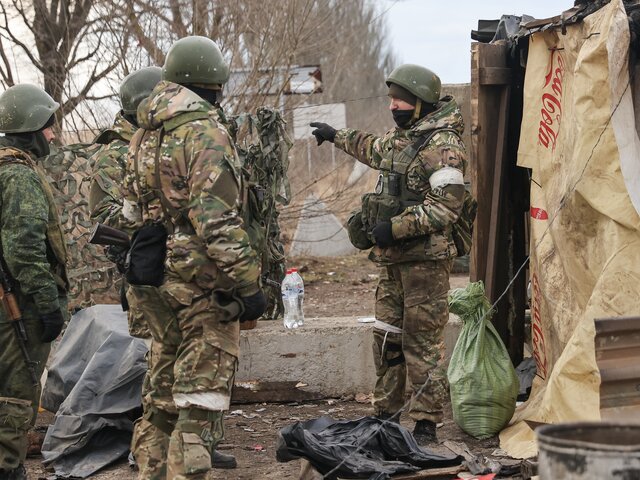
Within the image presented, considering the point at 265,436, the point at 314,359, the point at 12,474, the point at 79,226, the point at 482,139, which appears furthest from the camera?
the point at 79,226

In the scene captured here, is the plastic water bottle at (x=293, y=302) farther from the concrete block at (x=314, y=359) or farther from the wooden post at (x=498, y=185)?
the wooden post at (x=498, y=185)

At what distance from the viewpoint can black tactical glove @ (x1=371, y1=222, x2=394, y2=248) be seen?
5898 mm

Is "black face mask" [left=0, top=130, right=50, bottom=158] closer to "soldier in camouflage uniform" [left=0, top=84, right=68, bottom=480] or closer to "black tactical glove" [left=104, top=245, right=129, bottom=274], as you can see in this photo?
"soldier in camouflage uniform" [left=0, top=84, right=68, bottom=480]

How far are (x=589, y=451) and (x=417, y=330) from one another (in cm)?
321

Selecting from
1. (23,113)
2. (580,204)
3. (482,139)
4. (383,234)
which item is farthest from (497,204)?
(23,113)

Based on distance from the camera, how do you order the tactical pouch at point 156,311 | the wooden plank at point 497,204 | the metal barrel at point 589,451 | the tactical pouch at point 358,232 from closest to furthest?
the metal barrel at point 589,451 < the tactical pouch at point 156,311 < the tactical pouch at point 358,232 < the wooden plank at point 497,204

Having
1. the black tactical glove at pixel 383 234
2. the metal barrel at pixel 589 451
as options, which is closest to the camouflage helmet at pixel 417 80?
the black tactical glove at pixel 383 234

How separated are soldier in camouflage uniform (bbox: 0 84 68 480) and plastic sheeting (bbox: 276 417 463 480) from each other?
1385mm

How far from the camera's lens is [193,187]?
430cm

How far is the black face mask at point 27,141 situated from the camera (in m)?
5.55

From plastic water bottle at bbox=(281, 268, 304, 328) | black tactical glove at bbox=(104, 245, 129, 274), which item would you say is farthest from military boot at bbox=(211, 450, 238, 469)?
plastic water bottle at bbox=(281, 268, 304, 328)

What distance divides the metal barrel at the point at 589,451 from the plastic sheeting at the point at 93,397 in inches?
134

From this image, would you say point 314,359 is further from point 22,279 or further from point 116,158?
point 22,279

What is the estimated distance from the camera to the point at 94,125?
1152 cm
